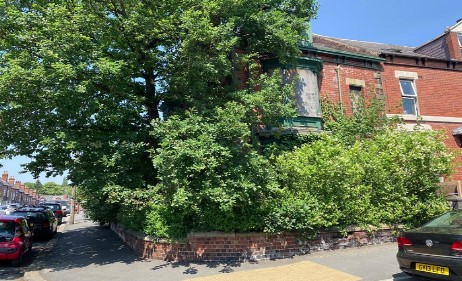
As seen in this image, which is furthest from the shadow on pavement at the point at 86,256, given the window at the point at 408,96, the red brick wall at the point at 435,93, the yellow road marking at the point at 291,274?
the window at the point at 408,96

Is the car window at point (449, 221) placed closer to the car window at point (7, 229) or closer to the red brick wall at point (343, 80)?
the red brick wall at point (343, 80)

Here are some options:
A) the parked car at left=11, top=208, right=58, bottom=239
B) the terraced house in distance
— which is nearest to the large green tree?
the terraced house in distance

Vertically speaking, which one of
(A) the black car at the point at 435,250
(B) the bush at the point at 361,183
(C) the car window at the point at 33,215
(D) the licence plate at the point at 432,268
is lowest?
(D) the licence plate at the point at 432,268

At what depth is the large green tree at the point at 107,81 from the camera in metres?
9.08

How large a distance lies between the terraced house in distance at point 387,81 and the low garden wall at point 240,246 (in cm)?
572

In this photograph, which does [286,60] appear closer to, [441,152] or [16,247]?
[441,152]

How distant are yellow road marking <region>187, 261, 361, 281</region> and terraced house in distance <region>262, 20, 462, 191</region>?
23.6 feet

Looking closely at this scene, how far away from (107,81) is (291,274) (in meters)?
6.80

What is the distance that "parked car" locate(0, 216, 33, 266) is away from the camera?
1064 centimetres

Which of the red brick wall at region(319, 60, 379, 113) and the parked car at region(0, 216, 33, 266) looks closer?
the parked car at region(0, 216, 33, 266)

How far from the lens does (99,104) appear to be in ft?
31.6

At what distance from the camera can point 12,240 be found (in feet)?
35.2

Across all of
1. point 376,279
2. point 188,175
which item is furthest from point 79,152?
point 376,279

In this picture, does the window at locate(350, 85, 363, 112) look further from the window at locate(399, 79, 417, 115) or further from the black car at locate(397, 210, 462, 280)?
the black car at locate(397, 210, 462, 280)
